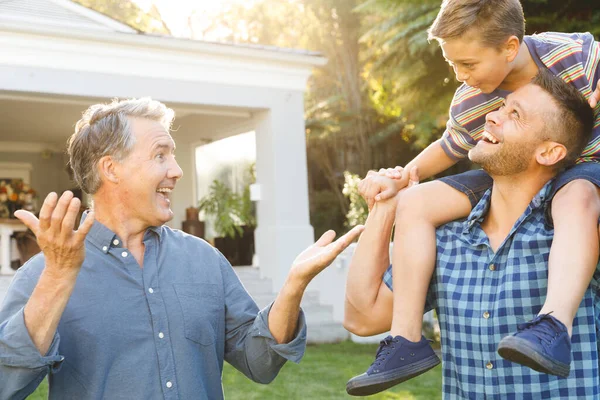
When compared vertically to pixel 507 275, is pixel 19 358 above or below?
below

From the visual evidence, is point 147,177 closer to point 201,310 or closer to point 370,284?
point 201,310

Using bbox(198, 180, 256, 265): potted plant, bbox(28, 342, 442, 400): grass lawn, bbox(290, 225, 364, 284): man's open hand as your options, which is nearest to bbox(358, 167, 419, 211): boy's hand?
bbox(290, 225, 364, 284): man's open hand

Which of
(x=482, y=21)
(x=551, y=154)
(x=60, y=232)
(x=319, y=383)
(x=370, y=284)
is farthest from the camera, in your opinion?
(x=319, y=383)

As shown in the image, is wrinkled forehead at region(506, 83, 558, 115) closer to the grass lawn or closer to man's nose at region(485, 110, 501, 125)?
man's nose at region(485, 110, 501, 125)

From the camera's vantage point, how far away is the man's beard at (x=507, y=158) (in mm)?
2143

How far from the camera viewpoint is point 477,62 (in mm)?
2592

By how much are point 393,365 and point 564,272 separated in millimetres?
596

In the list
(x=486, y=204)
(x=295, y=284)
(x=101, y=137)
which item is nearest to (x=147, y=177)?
(x=101, y=137)

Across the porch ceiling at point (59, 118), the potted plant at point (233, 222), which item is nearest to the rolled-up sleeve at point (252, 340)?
the porch ceiling at point (59, 118)

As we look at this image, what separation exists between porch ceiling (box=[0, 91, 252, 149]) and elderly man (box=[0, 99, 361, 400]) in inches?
282

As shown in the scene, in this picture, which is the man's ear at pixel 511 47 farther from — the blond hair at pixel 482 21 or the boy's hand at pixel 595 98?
the boy's hand at pixel 595 98


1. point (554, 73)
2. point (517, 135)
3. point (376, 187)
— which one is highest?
point (554, 73)

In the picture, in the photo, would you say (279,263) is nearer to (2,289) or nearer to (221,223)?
(221,223)

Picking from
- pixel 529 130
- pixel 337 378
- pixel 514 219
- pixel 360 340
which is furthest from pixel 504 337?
pixel 360 340
